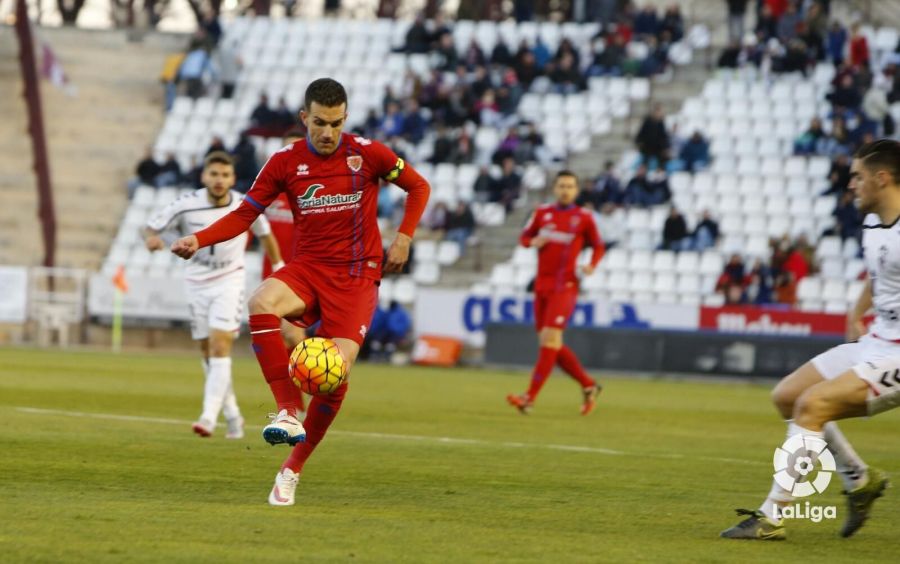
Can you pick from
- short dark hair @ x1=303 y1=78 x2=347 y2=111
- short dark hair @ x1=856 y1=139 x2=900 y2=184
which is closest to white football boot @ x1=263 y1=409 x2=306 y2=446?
short dark hair @ x1=303 y1=78 x2=347 y2=111

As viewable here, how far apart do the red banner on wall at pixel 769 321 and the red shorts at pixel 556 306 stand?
9.60 meters

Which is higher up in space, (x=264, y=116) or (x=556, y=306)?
(x=264, y=116)

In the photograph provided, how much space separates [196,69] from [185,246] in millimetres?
31031

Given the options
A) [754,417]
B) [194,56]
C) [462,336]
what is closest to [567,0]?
[194,56]

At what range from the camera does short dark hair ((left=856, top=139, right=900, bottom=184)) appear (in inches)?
319

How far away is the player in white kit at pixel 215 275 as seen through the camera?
13.2m

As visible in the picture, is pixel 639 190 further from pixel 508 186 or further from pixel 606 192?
pixel 508 186

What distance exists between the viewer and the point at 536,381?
59.0 ft

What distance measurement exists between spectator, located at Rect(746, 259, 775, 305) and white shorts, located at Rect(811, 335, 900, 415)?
Result: 20943mm

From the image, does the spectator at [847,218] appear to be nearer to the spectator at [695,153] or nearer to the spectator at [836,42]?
the spectator at [695,153]

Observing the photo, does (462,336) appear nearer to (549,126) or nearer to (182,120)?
(549,126)

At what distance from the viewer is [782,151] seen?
33.4 metres

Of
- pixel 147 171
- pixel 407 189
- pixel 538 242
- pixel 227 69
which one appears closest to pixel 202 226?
pixel 407 189

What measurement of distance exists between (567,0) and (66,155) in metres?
18.7
